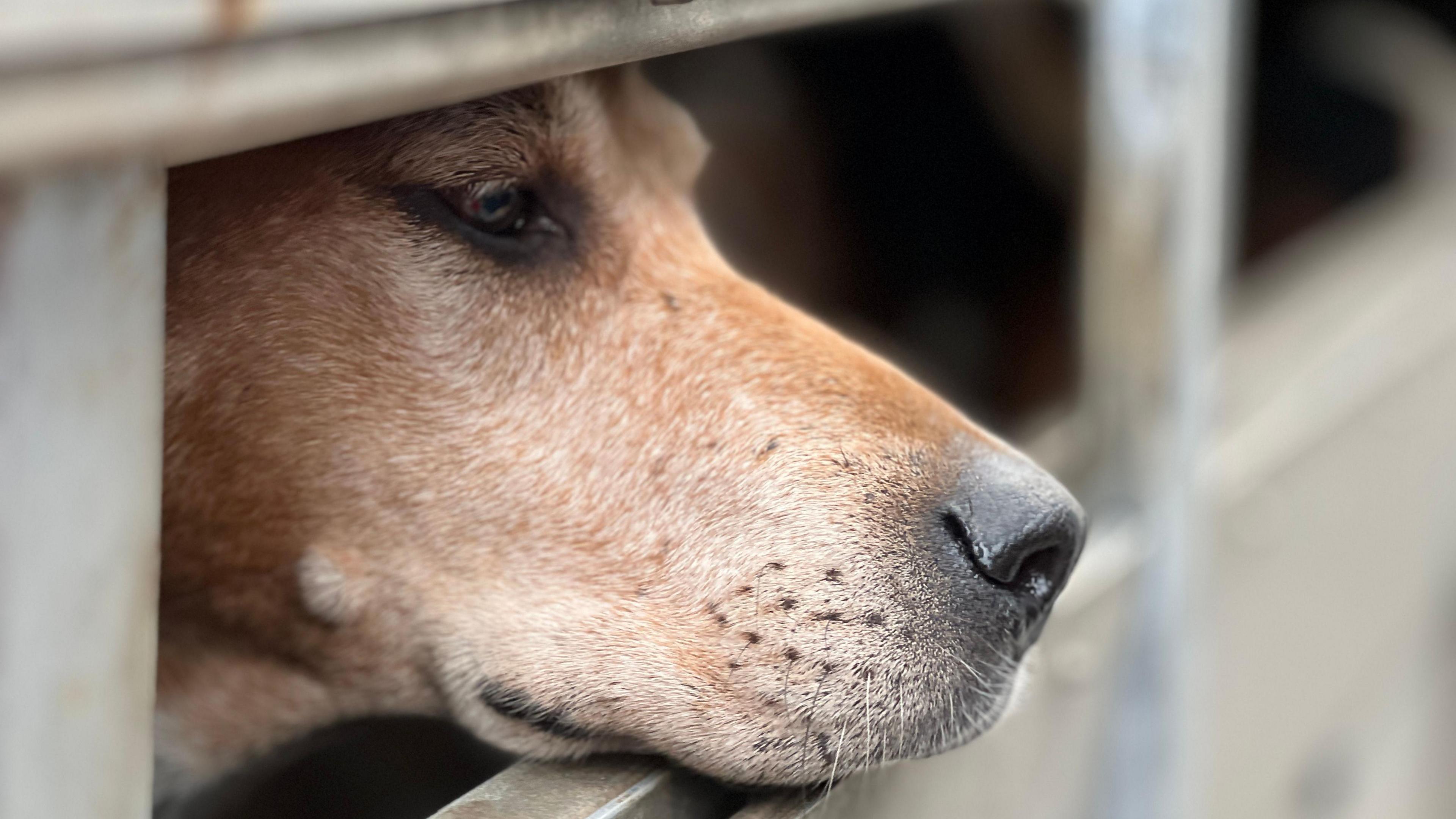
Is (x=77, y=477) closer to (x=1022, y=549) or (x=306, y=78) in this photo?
(x=306, y=78)

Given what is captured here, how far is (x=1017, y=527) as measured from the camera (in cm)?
114

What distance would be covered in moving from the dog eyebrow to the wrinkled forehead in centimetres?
46

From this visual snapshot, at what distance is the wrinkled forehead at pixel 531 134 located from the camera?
3.73ft

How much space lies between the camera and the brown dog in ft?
3.67

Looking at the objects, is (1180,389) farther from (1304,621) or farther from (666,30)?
(666,30)

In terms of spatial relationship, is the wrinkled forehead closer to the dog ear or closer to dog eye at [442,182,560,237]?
dog eye at [442,182,560,237]

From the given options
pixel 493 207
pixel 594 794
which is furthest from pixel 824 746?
pixel 493 207

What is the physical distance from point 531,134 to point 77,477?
0.64 metres

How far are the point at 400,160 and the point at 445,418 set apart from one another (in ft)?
0.76

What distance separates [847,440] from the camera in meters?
1.16

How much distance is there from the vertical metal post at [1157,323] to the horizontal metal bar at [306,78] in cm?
99

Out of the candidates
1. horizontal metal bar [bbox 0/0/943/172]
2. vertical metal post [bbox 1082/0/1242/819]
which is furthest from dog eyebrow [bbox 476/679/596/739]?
vertical metal post [bbox 1082/0/1242/819]

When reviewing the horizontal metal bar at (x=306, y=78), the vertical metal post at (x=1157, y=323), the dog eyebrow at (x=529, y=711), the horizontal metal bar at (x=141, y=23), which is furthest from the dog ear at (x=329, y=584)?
the vertical metal post at (x=1157, y=323)

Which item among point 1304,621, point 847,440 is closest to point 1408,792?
point 1304,621
